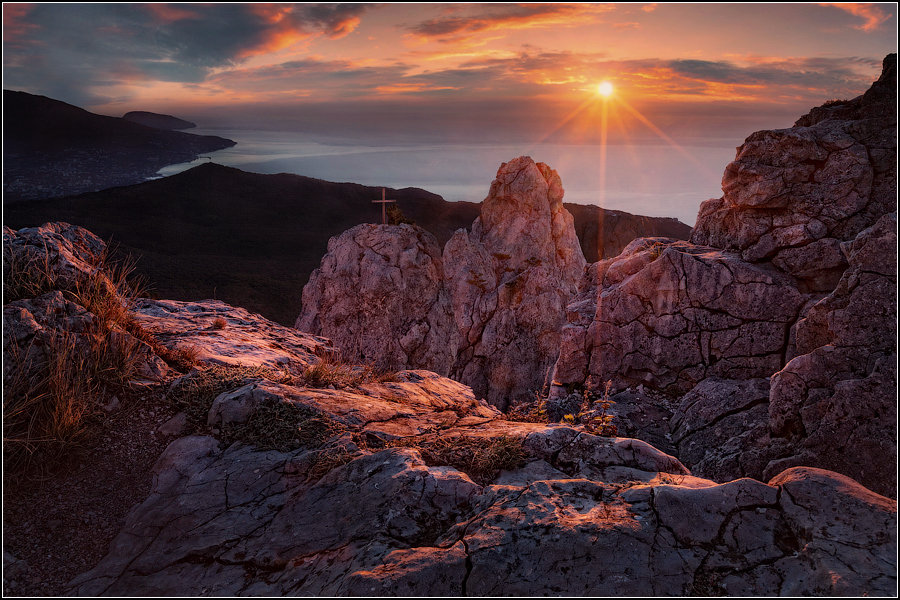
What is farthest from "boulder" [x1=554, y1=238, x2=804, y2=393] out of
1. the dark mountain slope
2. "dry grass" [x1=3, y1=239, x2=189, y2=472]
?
the dark mountain slope

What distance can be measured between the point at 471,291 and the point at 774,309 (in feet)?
68.9

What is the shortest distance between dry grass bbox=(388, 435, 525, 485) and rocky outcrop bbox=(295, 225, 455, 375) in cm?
1933

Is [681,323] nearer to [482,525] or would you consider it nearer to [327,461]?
[482,525]

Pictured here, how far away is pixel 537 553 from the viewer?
362cm

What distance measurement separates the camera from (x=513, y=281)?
99.6 ft

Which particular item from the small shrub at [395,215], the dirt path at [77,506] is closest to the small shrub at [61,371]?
the dirt path at [77,506]

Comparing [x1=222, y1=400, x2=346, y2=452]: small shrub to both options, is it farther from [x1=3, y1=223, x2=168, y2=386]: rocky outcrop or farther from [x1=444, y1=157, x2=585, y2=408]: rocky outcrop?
[x1=444, y1=157, x2=585, y2=408]: rocky outcrop

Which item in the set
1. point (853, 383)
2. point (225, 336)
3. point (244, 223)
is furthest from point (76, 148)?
point (853, 383)

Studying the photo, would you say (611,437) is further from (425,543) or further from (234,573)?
(234,573)

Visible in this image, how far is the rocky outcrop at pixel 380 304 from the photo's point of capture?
82.6 ft

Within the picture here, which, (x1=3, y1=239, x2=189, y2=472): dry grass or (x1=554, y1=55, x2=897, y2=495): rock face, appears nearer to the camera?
(x1=3, y1=239, x2=189, y2=472): dry grass

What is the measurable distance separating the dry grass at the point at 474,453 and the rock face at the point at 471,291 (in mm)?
18714

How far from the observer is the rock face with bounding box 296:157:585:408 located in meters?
25.3

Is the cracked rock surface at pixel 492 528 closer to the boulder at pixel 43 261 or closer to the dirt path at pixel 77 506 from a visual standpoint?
the dirt path at pixel 77 506
